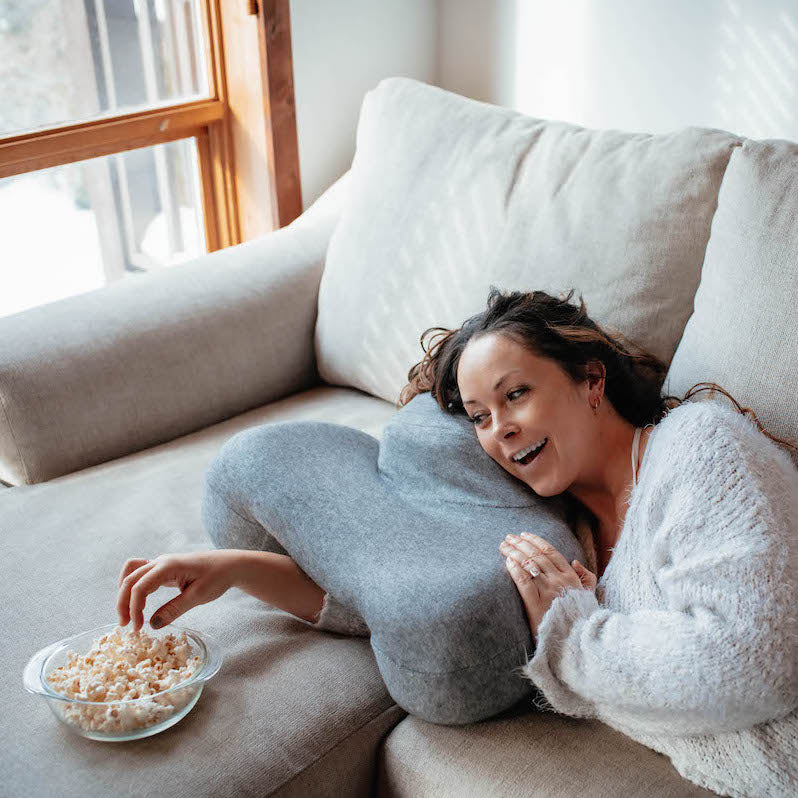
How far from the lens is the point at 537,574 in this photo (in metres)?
1.18

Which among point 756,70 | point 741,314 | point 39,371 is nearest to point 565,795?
point 741,314

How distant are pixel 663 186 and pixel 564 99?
0.91 m

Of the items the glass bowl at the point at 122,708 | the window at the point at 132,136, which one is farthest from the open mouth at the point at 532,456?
the window at the point at 132,136

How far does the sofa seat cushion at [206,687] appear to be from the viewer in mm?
1126

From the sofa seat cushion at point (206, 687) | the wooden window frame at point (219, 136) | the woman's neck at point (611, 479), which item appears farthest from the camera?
the wooden window frame at point (219, 136)

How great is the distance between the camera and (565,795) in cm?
109

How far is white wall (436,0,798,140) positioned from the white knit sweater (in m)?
1.04

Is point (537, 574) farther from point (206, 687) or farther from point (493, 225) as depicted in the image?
point (493, 225)

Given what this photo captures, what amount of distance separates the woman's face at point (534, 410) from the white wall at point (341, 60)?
1198mm

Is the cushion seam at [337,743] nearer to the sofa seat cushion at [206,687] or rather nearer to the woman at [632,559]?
the sofa seat cushion at [206,687]

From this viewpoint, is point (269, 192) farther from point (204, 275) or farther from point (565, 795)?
point (565, 795)

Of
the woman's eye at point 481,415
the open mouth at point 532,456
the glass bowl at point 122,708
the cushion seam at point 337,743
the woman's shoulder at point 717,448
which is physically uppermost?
the woman's shoulder at point 717,448

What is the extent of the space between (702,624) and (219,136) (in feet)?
5.64

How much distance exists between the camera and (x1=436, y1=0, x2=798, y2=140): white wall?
6.41ft
